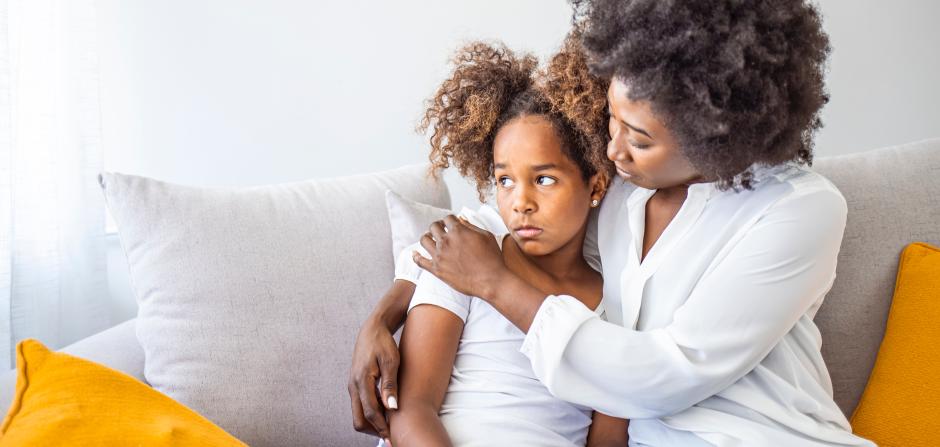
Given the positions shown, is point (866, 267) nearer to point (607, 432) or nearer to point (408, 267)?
point (607, 432)

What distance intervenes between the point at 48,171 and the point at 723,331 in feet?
5.13

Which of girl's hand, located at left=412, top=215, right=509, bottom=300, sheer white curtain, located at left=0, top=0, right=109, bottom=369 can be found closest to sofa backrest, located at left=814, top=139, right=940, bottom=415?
girl's hand, located at left=412, top=215, right=509, bottom=300

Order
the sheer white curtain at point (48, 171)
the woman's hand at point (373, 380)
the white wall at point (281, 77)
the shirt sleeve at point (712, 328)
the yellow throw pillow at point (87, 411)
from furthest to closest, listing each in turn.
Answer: the white wall at point (281, 77), the sheer white curtain at point (48, 171), the woman's hand at point (373, 380), the shirt sleeve at point (712, 328), the yellow throw pillow at point (87, 411)

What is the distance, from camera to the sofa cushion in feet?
4.54

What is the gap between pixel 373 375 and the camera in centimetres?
121

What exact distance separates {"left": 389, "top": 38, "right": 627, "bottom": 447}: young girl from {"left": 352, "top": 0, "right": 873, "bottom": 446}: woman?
0.08 m

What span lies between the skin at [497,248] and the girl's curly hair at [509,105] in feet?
0.32

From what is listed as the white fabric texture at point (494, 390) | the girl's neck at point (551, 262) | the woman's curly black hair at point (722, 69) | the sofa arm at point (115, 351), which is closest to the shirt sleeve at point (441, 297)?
the white fabric texture at point (494, 390)

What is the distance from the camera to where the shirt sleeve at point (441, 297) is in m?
1.23

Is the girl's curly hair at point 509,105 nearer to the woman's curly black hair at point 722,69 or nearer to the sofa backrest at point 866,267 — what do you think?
the woman's curly black hair at point 722,69

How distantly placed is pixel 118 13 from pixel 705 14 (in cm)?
156

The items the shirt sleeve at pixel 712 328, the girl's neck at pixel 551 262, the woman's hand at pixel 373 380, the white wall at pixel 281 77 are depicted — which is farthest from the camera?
the white wall at pixel 281 77

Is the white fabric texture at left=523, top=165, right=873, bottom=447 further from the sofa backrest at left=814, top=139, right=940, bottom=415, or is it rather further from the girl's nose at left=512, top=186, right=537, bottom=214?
the sofa backrest at left=814, top=139, right=940, bottom=415

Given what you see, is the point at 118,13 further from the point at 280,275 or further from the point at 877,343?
the point at 877,343
